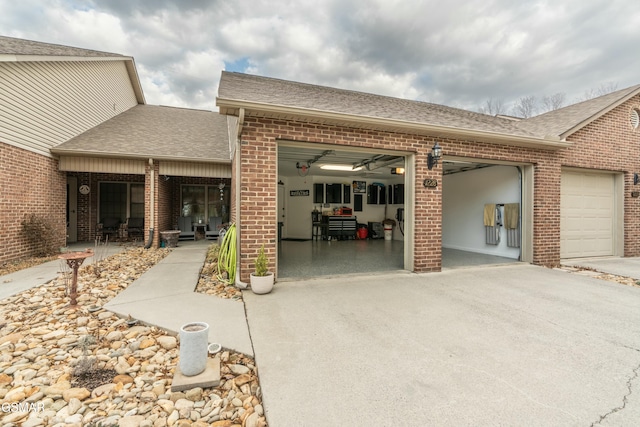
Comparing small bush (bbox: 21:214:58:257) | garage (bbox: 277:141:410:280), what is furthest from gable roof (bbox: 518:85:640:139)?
small bush (bbox: 21:214:58:257)

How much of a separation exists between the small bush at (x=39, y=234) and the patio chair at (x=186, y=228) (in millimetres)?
3877

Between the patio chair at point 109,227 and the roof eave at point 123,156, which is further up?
the roof eave at point 123,156

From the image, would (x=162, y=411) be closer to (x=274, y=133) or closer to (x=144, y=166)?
(x=274, y=133)

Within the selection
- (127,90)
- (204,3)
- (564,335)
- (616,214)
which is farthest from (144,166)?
(616,214)

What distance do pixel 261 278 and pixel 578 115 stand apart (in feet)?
28.1

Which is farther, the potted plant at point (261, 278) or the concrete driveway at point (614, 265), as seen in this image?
the concrete driveway at point (614, 265)

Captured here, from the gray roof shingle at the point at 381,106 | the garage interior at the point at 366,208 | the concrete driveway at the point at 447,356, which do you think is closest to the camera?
the concrete driveway at the point at 447,356

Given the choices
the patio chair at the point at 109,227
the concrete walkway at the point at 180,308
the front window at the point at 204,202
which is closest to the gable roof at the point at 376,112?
the concrete walkway at the point at 180,308

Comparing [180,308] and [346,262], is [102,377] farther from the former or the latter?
[346,262]

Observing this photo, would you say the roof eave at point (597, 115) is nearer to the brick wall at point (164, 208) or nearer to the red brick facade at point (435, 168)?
the red brick facade at point (435, 168)

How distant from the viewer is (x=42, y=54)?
5.94 meters

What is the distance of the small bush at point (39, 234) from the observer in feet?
19.5

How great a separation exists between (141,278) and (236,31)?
7461 mm

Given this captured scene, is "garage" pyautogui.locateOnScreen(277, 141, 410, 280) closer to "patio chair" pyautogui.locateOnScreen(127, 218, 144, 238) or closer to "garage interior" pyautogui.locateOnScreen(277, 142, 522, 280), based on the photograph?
"garage interior" pyautogui.locateOnScreen(277, 142, 522, 280)
